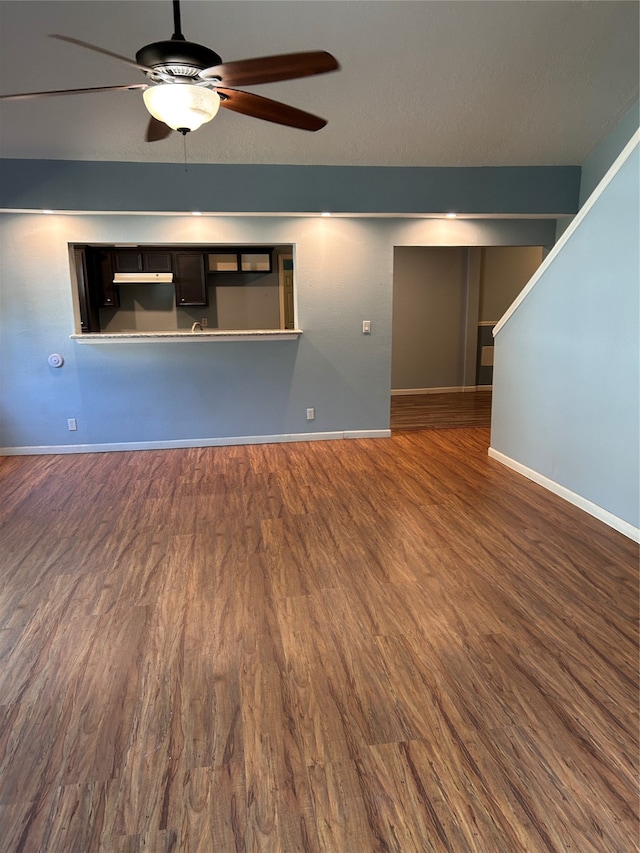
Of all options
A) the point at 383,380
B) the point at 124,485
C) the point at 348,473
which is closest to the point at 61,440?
the point at 124,485

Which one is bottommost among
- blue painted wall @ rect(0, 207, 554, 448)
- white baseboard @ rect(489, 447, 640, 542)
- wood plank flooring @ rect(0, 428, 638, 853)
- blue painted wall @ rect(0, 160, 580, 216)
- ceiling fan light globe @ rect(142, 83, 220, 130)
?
wood plank flooring @ rect(0, 428, 638, 853)

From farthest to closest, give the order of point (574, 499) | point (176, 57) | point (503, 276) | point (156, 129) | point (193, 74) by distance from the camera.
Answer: point (503, 276) < point (574, 499) < point (156, 129) < point (193, 74) < point (176, 57)

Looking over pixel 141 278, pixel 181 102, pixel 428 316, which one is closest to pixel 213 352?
pixel 141 278

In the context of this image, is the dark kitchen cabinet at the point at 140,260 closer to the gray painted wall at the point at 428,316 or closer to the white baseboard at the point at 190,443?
the white baseboard at the point at 190,443

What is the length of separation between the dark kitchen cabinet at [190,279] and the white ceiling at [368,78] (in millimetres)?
2671

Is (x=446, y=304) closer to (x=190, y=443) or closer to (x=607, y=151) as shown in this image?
(x=607, y=151)

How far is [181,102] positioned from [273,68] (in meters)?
0.39

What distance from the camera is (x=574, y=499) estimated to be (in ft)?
12.2

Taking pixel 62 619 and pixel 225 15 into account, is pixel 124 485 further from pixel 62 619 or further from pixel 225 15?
pixel 225 15

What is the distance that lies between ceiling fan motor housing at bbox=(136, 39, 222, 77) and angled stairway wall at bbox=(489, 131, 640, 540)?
2.37 meters

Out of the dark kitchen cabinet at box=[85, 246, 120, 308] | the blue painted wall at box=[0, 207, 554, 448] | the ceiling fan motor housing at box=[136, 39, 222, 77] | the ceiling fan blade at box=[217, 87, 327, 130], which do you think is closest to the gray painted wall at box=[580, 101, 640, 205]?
the blue painted wall at box=[0, 207, 554, 448]

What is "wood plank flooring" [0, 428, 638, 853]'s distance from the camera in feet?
4.88

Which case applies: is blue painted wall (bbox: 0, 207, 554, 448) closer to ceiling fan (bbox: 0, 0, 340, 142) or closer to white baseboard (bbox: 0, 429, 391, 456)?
white baseboard (bbox: 0, 429, 391, 456)

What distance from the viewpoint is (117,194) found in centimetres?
453
